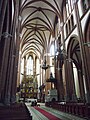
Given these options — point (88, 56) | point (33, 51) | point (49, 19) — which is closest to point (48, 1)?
point (49, 19)

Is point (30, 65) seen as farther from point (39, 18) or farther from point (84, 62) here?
point (84, 62)

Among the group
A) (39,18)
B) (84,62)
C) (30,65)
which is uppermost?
(39,18)

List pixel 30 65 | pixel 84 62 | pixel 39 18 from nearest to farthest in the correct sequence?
pixel 84 62 < pixel 39 18 < pixel 30 65

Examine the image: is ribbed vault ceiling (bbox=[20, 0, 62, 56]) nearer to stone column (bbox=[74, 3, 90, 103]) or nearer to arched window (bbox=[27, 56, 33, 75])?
stone column (bbox=[74, 3, 90, 103])

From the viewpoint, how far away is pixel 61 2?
56.4 ft

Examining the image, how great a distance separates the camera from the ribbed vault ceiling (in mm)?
17602

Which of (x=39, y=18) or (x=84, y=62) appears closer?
(x=84, y=62)

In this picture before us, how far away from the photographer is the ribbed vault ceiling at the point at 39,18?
17602 mm

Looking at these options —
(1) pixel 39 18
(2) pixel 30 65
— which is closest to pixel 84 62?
(1) pixel 39 18

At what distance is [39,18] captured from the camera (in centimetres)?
2161

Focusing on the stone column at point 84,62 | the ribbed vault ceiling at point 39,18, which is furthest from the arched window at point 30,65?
the stone column at point 84,62

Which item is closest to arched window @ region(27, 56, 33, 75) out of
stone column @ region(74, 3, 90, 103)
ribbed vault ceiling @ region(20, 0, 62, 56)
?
ribbed vault ceiling @ region(20, 0, 62, 56)

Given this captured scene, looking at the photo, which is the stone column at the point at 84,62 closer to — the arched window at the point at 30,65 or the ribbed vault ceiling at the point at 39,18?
the ribbed vault ceiling at the point at 39,18

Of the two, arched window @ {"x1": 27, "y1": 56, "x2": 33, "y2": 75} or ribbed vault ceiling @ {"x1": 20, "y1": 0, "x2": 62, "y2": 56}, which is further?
arched window @ {"x1": 27, "y1": 56, "x2": 33, "y2": 75}
